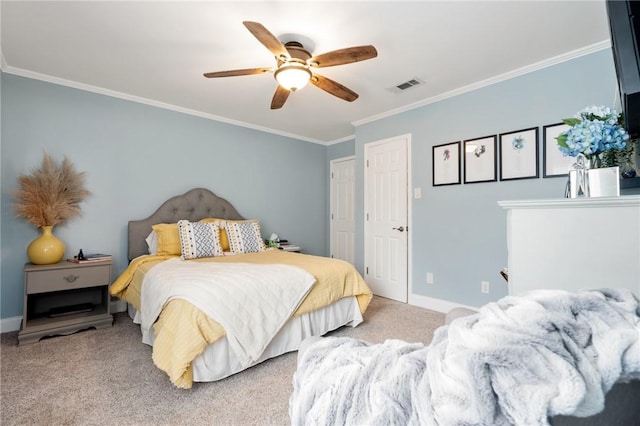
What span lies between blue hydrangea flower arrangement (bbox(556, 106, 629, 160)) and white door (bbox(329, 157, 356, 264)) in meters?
3.48

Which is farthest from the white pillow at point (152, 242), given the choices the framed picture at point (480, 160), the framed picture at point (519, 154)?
the framed picture at point (519, 154)

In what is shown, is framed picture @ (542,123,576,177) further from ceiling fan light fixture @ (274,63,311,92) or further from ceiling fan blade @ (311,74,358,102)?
ceiling fan light fixture @ (274,63,311,92)

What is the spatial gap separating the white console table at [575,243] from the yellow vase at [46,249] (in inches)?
137

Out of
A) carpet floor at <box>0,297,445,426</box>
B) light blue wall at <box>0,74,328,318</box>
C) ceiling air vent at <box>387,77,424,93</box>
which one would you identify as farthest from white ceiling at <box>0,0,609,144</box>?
carpet floor at <box>0,297,445,426</box>

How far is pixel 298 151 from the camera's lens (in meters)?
4.84

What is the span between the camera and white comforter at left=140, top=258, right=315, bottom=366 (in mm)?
1849

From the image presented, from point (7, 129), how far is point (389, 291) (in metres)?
4.27

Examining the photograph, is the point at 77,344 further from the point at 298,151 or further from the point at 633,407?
the point at 298,151

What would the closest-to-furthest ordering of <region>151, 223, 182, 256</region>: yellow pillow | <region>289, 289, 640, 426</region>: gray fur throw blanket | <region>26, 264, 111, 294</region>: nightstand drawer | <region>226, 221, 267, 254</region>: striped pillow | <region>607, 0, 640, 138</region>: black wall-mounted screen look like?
1. <region>289, 289, 640, 426</region>: gray fur throw blanket
2. <region>607, 0, 640, 138</region>: black wall-mounted screen
3. <region>26, 264, 111, 294</region>: nightstand drawer
4. <region>151, 223, 182, 256</region>: yellow pillow
5. <region>226, 221, 267, 254</region>: striped pillow

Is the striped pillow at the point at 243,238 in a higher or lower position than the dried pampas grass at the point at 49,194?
lower

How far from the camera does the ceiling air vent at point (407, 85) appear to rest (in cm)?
293

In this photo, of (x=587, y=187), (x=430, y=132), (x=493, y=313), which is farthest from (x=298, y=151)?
(x=493, y=313)

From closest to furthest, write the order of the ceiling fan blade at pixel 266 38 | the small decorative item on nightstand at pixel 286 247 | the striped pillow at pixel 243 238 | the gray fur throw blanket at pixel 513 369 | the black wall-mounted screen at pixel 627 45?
the gray fur throw blanket at pixel 513 369
the black wall-mounted screen at pixel 627 45
the ceiling fan blade at pixel 266 38
the striped pillow at pixel 243 238
the small decorative item on nightstand at pixel 286 247

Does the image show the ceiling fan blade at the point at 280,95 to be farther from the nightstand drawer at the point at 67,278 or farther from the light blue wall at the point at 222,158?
the nightstand drawer at the point at 67,278
